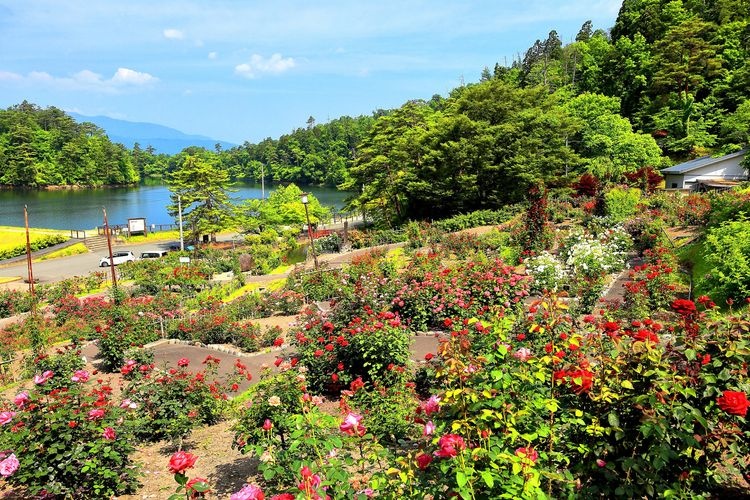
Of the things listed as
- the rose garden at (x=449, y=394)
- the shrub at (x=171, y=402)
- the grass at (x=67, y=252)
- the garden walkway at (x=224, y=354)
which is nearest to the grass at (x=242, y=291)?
the rose garden at (x=449, y=394)

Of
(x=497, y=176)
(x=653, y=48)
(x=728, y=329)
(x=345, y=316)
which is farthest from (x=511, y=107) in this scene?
(x=728, y=329)

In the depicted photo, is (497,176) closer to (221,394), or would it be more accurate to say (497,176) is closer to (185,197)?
(185,197)

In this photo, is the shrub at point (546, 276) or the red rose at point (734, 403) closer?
the red rose at point (734, 403)

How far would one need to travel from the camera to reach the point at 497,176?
3030 cm

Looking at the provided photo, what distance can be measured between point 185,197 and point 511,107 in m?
24.8

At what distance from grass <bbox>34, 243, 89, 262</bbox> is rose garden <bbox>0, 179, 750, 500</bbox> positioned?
2381cm

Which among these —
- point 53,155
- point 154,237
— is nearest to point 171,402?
point 154,237

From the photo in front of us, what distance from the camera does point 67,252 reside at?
35.2 meters

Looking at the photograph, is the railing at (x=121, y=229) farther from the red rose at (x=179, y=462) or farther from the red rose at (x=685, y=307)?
the red rose at (x=685, y=307)

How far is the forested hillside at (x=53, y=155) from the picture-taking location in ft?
277

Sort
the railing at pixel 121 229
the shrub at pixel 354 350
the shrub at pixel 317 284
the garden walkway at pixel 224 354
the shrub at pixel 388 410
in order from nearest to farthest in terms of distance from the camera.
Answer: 1. the shrub at pixel 388 410
2. the shrub at pixel 354 350
3. the garden walkway at pixel 224 354
4. the shrub at pixel 317 284
5. the railing at pixel 121 229

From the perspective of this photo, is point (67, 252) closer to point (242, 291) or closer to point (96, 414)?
point (242, 291)

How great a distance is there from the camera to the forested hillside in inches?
3327

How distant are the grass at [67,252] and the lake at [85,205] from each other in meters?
12.5
